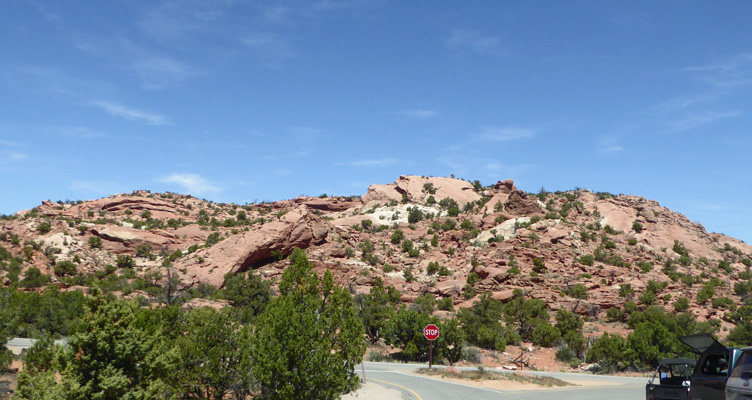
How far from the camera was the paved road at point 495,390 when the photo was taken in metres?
20.0

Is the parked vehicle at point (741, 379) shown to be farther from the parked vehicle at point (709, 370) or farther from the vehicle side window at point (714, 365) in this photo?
the vehicle side window at point (714, 365)

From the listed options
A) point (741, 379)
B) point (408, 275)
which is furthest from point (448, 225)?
point (741, 379)

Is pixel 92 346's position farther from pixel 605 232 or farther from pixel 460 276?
pixel 605 232

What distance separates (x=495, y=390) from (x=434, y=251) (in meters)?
44.2

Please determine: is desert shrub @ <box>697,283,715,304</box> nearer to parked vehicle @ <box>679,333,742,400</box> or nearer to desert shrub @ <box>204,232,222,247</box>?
parked vehicle @ <box>679,333,742,400</box>

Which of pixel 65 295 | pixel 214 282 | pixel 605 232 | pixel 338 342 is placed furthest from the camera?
pixel 605 232

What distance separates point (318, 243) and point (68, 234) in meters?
31.9

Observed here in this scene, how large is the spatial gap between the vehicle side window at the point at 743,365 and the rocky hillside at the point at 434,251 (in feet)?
139

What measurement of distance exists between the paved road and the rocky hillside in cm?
2368

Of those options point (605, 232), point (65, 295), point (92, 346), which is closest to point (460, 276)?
point (605, 232)

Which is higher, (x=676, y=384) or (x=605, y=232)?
(x=605, y=232)

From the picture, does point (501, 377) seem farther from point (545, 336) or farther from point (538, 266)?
point (538, 266)

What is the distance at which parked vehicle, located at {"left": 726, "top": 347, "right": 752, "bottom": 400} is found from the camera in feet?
26.6

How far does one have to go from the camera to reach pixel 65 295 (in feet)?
137
